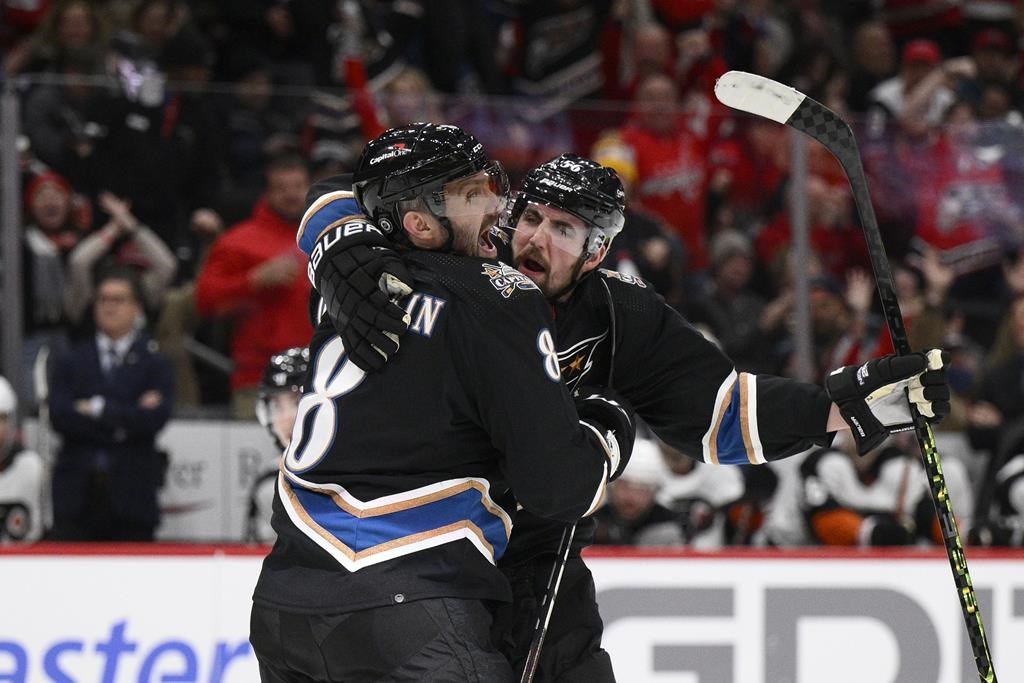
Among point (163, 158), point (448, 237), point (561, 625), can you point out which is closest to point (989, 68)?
point (163, 158)

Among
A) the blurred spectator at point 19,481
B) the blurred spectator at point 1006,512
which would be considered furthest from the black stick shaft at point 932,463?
the blurred spectator at point 19,481

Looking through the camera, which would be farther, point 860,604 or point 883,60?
point 883,60

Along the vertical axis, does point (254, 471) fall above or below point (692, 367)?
below

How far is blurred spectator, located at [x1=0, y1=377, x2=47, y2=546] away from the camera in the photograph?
5.04 meters

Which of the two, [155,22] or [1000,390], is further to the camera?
[155,22]

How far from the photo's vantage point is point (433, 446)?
224 cm

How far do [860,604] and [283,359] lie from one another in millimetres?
1663

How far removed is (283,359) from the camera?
163 inches

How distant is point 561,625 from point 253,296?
2937mm

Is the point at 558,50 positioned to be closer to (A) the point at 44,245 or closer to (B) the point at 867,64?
(B) the point at 867,64

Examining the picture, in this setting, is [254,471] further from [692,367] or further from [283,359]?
[692,367]

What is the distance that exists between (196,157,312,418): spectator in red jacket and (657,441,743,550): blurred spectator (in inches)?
57.1

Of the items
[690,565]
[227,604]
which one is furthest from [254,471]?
[690,565]

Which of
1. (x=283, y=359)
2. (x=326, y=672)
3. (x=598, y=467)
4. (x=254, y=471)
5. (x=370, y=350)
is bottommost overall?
(x=254, y=471)
